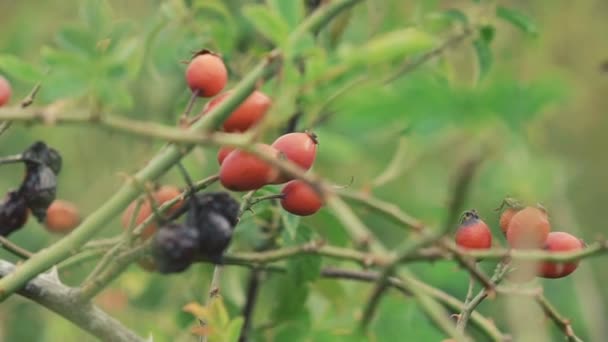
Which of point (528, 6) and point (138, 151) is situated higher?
point (528, 6)

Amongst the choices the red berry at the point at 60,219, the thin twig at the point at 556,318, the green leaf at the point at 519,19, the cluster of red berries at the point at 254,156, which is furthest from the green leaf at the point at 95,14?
the green leaf at the point at 519,19

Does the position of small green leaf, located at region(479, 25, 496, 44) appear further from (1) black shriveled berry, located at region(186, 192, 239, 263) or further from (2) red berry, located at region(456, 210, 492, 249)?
(1) black shriveled berry, located at region(186, 192, 239, 263)

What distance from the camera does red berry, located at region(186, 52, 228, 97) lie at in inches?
44.5

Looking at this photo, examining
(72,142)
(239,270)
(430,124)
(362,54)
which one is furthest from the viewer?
(72,142)

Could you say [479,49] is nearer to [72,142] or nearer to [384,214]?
[384,214]

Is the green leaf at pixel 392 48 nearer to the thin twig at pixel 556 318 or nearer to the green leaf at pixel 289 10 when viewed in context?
the green leaf at pixel 289 10

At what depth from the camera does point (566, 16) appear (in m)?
3.10

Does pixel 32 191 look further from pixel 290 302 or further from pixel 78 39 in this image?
pixel 290 302

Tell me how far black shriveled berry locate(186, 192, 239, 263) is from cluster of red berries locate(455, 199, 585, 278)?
250mm

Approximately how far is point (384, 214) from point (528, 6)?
230 centimetres

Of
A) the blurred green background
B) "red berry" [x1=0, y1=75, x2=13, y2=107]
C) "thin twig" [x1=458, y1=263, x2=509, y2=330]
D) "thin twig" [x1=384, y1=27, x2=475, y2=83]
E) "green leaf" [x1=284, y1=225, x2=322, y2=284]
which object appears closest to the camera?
the blurred green background

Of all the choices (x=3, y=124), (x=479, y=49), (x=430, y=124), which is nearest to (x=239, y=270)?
(x=479, y=49)

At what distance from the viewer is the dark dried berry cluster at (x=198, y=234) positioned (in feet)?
3.07

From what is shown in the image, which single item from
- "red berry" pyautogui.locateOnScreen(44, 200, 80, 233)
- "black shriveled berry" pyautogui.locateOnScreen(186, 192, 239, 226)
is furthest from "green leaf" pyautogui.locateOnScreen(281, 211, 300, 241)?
"red berry" pyautogui.locateOnScreen(44, 200, 80, 233)
